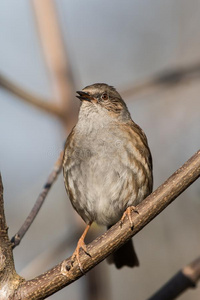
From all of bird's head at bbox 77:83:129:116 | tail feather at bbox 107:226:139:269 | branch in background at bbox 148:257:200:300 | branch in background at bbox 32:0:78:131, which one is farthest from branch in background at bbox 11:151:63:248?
tail feather at bbox 107:226:139:269

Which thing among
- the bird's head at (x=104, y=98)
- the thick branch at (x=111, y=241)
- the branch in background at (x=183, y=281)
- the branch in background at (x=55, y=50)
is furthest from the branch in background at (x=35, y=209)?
the branch in background at (x=183, y=281)

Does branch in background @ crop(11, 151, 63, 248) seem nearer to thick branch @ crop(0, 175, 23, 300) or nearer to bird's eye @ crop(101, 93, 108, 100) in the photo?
thick branch @ crop(0, 175, 23, 300)

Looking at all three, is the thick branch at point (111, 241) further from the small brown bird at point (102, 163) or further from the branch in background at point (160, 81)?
the branch in background at point (160, 81)

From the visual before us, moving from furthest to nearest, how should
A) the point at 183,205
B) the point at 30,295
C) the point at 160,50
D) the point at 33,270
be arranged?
the point at 160,50 < the point at 183,205 < the point at 33,270 < the point at 30,295

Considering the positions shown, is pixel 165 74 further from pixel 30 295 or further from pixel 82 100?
pixel 30 295

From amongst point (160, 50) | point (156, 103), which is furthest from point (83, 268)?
point (160, 50)

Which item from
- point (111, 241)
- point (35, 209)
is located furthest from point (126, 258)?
point (111, 241)

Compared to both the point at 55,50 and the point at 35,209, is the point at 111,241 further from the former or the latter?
the point at 55,50
